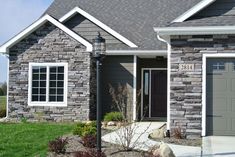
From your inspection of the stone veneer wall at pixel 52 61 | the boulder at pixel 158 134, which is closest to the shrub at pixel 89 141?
the boulder at pixel 158 134

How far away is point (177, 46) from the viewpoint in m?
13.2

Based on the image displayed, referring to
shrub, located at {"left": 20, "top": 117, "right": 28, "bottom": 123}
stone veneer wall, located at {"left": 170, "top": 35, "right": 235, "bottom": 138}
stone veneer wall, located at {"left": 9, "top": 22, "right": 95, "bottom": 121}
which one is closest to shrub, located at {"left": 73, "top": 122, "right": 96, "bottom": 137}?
stone veneer wall, located at {"left": 170, "top": 35, "right": 235, "bottom": 138}

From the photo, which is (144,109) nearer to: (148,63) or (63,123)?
(148,63)

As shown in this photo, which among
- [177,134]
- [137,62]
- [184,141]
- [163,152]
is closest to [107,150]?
[163,152]

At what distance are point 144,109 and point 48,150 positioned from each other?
978 cm

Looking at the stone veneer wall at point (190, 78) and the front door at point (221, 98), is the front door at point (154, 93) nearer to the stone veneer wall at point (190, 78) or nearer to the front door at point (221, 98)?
the stone veneer wall at point (190, 78)

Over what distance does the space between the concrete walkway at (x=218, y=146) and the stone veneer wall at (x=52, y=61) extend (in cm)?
640

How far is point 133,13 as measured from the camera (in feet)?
70.8

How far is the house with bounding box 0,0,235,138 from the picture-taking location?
42.9 feet

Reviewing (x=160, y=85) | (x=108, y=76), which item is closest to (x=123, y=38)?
(x=108, y=76)

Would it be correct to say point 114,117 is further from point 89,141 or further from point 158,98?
point 89,141

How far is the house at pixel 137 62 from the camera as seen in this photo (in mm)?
13078

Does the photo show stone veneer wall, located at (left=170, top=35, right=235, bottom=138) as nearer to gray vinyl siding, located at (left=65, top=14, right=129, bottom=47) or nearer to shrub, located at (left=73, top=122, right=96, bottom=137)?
shrub, located at (left=73, top=122, right=96, bottom=137)

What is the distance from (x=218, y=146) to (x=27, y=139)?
17.3 ft
